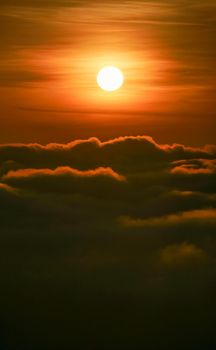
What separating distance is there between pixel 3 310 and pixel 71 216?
33604 mm

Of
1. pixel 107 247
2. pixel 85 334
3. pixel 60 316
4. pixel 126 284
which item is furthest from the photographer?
pixel 60 316

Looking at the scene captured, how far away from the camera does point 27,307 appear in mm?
136500

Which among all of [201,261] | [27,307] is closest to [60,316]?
[27,307]

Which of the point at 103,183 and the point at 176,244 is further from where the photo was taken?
the point at 103,183

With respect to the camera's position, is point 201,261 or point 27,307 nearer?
point 201,261

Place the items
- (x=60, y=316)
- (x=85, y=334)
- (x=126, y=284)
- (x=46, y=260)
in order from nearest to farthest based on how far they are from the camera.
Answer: (x=46, y=260) → (x=126, y=284) → (x=85, y=334) → (x=60, y=316)

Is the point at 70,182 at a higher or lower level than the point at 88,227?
higher

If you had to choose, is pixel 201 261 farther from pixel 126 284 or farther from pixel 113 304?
pixel 113 304

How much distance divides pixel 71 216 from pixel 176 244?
480 inches

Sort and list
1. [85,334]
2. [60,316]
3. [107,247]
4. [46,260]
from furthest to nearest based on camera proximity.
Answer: [60,316] < [85,334] < [46,260] < [107,247]

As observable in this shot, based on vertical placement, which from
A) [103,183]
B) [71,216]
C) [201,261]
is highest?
[103,183]

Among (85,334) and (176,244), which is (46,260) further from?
(85,334)

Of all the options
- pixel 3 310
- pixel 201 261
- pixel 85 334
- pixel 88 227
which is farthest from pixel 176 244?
pixel 3 310

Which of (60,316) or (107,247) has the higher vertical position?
(60,316)
